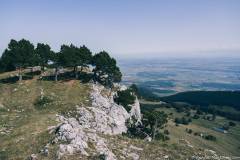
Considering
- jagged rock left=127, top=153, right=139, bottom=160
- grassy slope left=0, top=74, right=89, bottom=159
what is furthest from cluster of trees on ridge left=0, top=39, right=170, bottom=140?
jagged rock left=127, top=153, right=139, bottom=160

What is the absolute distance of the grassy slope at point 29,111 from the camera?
5502cm

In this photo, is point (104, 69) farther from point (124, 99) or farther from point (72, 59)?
point (124, 99)

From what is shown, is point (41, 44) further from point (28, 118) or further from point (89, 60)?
point (28, 118)

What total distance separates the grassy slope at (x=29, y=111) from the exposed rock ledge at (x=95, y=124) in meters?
2.83

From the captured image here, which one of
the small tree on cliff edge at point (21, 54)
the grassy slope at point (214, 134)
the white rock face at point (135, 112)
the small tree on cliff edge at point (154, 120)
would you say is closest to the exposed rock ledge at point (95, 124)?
the white rock face at point (135, 112)

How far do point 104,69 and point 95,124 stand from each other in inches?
1180

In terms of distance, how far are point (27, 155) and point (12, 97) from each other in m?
40.4

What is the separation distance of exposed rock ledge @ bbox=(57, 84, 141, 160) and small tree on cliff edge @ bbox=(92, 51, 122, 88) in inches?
301

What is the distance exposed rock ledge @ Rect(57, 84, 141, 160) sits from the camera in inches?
2109

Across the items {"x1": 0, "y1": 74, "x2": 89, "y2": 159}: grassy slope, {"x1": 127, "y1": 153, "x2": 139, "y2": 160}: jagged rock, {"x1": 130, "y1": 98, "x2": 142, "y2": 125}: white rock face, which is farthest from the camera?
{"x1": 130, "y1": 98, "x2": 142, "y2": 125}: white rock face

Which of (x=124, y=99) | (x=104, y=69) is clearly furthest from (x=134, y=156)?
(x=104, y=69)

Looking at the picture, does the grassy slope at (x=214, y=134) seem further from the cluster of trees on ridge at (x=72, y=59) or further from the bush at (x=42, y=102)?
the bush at (x=42, y=102)

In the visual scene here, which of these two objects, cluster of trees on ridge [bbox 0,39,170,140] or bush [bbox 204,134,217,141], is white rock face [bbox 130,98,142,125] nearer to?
cluster of trees on ridge [bbox 0,39,170,140]

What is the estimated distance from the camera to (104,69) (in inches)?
4080
